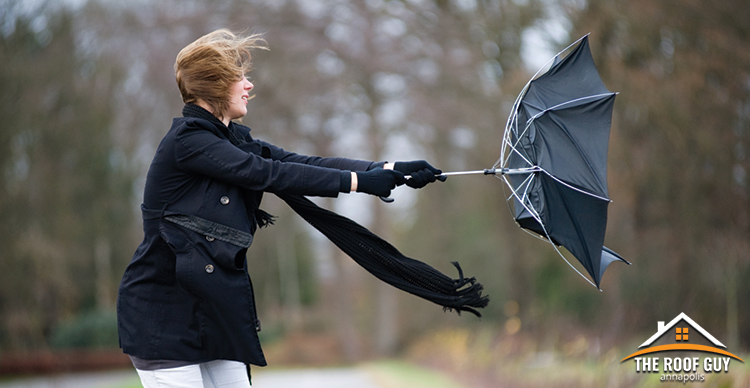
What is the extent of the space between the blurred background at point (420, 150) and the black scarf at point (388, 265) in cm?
437

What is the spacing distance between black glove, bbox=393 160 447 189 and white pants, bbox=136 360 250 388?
1090 mm

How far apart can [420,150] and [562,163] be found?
51.9ft

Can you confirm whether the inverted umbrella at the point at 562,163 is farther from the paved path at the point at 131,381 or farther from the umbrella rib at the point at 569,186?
the paved path at the point at 131,381

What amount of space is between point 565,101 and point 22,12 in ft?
47.4

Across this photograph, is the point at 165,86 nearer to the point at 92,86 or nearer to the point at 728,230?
the point at 92,86

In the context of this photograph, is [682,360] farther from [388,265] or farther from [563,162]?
[388,265]

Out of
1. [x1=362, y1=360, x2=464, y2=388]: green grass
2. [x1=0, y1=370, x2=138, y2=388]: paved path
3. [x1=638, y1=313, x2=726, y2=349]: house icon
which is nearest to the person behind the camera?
[x1=638, y1=313, x2=726, y2=349]: house icon

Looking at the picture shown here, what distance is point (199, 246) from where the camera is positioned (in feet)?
A: 7.93

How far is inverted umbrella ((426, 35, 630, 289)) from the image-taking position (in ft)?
10.7

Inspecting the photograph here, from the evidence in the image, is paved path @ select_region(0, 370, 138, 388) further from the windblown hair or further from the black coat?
the windblown hair

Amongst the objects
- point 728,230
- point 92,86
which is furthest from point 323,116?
point 728,230

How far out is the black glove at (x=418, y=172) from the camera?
9.62 feet

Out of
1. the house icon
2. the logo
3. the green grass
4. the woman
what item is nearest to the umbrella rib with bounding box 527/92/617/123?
the woman

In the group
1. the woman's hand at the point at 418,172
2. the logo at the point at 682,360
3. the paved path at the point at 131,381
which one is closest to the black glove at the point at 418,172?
the woman's hand at the point at 418,172
